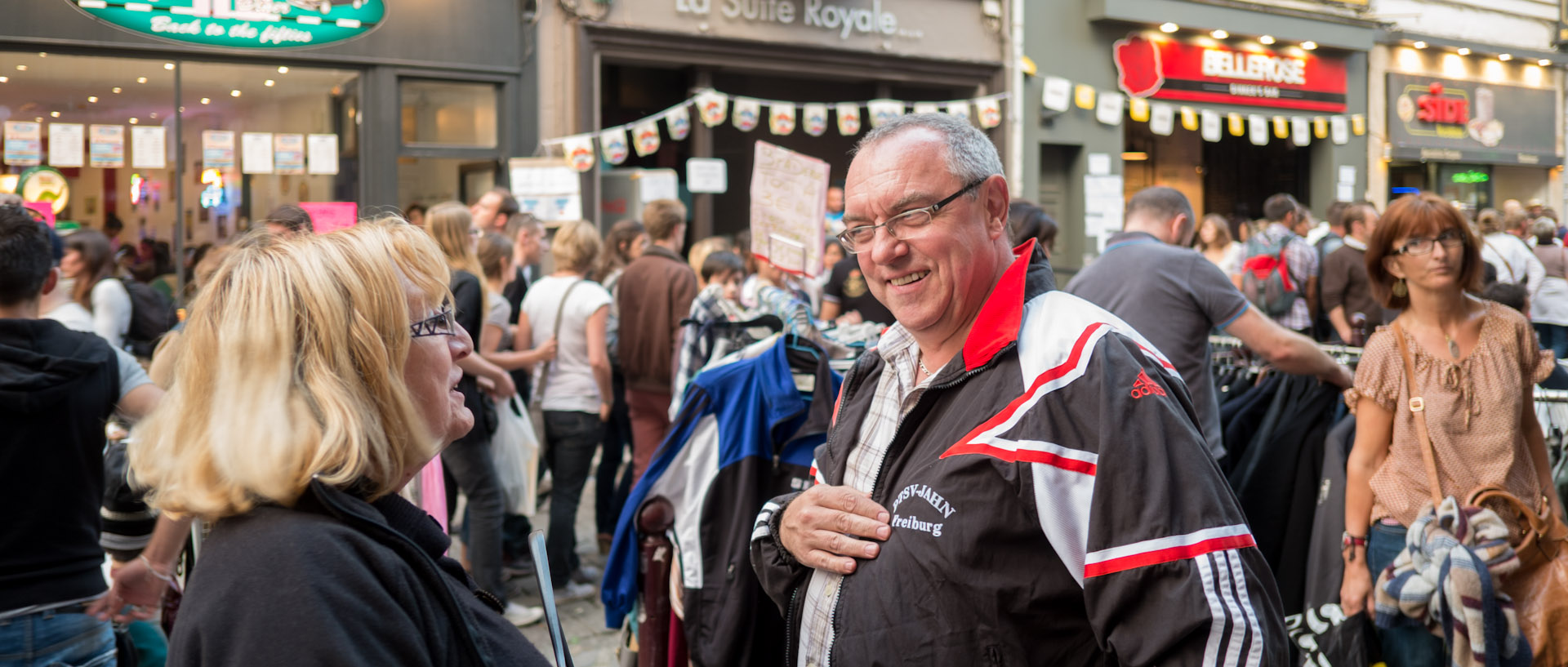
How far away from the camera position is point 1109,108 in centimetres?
1462

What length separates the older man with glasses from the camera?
1656 mm

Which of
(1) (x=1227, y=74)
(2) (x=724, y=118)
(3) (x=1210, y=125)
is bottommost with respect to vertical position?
(2) (x=724, y=118)

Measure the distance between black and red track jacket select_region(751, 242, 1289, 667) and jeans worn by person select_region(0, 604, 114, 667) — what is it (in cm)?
192

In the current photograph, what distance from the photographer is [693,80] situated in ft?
40.2

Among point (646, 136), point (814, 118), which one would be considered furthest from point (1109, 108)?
point (646, 136)

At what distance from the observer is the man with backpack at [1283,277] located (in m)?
9.20

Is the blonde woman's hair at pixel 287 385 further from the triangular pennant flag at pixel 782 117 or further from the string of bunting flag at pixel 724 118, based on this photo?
the triangular pennant flag at pixel 782 117

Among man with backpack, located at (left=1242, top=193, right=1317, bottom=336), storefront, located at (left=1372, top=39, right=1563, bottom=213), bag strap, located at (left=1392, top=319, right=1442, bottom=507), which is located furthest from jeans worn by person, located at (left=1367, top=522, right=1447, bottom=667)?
storefront, located at (left=1372, top=39, right=1563, bottom=213)

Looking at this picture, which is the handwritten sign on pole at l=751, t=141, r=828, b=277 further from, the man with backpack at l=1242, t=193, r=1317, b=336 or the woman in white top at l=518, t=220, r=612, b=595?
the man with backpack at l=1242, t=193, r=1317, b=336

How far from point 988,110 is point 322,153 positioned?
757 centimetres

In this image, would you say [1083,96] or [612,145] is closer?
[612,145]

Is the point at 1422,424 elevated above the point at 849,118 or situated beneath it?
situated beneath

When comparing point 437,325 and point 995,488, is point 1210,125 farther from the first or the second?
point 437,325

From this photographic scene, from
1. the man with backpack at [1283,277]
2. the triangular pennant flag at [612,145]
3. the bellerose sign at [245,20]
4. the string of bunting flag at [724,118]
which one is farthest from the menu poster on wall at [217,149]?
the man with backpack at [1283,277]
